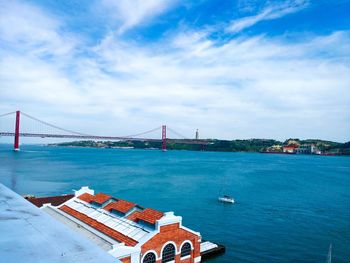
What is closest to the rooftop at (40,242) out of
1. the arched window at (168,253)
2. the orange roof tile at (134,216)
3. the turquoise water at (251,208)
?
the arched window at (168,253)

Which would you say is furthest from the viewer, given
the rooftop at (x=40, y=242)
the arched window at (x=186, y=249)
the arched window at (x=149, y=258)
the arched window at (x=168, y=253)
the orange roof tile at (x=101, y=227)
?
the arched window at (x=186, y=249)

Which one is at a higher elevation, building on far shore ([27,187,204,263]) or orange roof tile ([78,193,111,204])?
orange roof tile ([78,193,111,204])

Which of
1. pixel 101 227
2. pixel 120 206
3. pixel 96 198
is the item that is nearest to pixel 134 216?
pixel 120 206

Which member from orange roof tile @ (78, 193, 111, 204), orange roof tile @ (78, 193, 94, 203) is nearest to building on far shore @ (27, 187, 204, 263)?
orange roof tile @ (78, 193, 111, 204)

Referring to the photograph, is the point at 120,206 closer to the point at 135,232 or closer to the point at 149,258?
the point at 135,232

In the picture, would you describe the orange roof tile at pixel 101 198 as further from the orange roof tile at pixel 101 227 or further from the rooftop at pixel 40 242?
the rooftop at pixel 40 242

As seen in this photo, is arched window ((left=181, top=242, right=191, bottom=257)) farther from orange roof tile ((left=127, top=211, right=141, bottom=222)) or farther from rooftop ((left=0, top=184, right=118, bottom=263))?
rooftop ((left=0, top=184, right=118, bottom=263))
